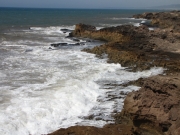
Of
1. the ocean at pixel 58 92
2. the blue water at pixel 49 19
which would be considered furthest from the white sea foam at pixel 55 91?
the blue water at pixel 49 19

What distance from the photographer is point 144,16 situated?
91.2 metres

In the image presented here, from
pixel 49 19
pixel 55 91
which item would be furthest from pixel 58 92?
pixel 49 19

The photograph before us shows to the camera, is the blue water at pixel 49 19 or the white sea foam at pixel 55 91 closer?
the white sea foam at pixel 55 91

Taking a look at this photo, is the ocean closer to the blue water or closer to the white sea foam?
the white sea foam

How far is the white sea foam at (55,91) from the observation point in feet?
32.4

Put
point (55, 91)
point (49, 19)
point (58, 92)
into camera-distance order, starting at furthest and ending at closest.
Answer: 1. point (49, 19)
2. point (55, 91)
3. point (58, 92)

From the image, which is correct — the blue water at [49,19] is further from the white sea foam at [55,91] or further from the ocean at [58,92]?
the ocean at [58,92]

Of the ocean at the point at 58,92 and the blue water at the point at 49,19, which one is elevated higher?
the blue water at the point at 49,19

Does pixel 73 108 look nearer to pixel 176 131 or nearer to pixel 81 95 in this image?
pixel 81 95

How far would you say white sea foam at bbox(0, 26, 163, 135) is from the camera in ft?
32.4

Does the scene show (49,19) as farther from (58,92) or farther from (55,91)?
(58,92)

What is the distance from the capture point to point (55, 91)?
1294 cm

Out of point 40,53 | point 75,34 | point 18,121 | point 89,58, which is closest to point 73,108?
point 18,121

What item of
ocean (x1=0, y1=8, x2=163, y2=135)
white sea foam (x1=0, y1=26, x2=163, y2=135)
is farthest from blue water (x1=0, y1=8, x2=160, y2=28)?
ocean (x1=0, y1=8, x2=163, y2=135)
